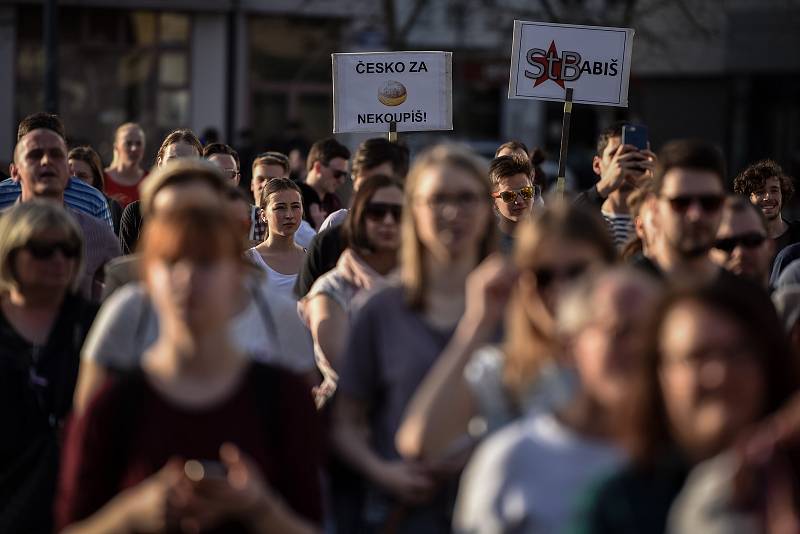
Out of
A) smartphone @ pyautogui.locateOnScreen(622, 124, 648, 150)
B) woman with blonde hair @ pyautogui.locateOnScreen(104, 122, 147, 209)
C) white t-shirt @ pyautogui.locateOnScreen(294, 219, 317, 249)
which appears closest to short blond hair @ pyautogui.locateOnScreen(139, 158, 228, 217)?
smartphone @ pyautogui.locateOnScreen(622, 124, 648, 150)

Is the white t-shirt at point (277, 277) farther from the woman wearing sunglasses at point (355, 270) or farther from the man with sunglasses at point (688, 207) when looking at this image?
the man with sunglasses at point (688, 207)

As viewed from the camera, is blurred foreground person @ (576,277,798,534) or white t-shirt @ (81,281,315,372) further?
white t-shirt @ (81,281,315,372)

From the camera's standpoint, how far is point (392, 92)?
35.2ft

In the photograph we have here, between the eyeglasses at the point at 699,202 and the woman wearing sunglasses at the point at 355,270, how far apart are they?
3.33 ft

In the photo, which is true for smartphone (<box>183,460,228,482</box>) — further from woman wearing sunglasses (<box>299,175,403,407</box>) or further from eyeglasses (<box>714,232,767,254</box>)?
eyeglasses (<box>714,232,767,254</box>)

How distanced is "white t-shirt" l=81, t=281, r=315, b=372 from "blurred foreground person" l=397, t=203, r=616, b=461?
1.26 ft

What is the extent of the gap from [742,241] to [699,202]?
0.53 metres

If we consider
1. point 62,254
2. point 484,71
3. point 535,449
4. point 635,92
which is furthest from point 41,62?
point 535,449

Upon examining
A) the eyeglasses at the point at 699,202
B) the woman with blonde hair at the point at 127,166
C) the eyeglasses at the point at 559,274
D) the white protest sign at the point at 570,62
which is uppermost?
the white protest sign at the point at 570,62

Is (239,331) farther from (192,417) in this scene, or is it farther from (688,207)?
(688,207)

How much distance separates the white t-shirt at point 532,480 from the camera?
353cm

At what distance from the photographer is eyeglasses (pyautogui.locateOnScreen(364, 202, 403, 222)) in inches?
245

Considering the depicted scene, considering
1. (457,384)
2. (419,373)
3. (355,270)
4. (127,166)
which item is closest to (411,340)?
(419,373)

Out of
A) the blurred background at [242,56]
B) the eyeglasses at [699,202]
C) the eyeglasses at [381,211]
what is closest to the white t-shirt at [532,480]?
the eyeglasses at [699,202]
